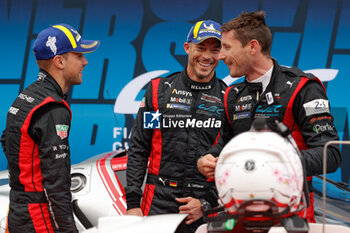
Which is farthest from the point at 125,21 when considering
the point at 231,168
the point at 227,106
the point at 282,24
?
the point at 231,168

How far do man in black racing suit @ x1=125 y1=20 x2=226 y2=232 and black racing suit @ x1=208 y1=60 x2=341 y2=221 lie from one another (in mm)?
334

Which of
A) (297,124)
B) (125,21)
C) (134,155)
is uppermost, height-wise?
(125,21)

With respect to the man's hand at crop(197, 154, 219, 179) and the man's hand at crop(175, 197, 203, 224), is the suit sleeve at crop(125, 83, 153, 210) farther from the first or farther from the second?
the man's hand at crop(197, 154, 219, 179)

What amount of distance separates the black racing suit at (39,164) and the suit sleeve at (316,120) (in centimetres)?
101

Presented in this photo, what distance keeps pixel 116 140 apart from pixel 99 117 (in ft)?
1.14

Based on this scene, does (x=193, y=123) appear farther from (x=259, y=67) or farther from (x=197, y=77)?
(x=259, y=67)

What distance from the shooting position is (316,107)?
1.83 meters

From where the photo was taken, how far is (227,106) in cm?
220

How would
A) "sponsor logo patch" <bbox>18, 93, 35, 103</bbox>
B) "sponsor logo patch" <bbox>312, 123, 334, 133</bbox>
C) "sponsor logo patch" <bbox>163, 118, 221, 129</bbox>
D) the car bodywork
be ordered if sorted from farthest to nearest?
1. the car bodywork
2. "sponsor logo patch" <bbox>163, 118, 221, 129</bbox>
3. "sponsor logo patch" <bbox>18, 93, 35, 103</bbox>
4. "sponsor logo patch" <bbox>312, 123, 334, 133</bbox>

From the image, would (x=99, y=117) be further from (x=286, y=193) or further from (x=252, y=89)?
(x=286, y=193)

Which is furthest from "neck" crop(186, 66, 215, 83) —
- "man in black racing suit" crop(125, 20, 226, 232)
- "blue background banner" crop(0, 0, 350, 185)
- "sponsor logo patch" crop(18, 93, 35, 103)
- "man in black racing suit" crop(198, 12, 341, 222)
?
"blue background banner" crop(0, 0, 350, 185)

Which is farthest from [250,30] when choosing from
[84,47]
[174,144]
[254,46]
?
[84,47]

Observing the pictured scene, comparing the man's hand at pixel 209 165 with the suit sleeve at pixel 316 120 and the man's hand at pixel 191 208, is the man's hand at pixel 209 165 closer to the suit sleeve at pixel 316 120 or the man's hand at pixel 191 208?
the suit sleeve at pixel 316 120

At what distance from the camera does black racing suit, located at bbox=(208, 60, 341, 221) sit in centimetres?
177
